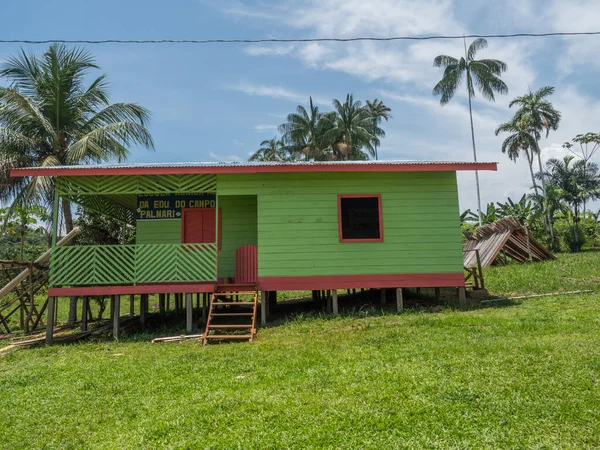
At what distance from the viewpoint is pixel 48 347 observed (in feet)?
31.7

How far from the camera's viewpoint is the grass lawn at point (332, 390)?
164 inches

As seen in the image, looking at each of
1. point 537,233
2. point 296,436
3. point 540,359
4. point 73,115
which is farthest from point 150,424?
point 537,233

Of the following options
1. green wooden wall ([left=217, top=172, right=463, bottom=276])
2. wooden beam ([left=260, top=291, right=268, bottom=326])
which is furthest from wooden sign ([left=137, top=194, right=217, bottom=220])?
wooden beam ([left=260, top=291, right=268, bottom=326])

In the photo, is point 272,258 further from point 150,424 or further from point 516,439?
point 516,439

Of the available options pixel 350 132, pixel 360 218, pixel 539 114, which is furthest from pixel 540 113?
pixel 360 218

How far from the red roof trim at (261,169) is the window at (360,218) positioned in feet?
2.83

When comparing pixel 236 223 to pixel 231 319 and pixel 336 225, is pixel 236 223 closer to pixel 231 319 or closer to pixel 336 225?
pixel 231 319

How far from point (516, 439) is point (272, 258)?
7636 mm

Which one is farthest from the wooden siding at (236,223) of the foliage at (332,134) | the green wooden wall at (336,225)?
the foliage at (332,134)

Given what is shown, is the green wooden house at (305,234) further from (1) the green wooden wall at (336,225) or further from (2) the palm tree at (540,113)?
(2) the palm tree at (540,113)

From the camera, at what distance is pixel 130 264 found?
10523mm

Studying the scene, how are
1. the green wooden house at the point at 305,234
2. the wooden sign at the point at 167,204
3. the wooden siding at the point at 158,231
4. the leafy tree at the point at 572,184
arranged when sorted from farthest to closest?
1. the leafy tree at the point at 572,184
2. the wooden sign at the point at 167,204
3. the wooden siding at the point at 158,231
4. the green wooden house at the point at 305,234

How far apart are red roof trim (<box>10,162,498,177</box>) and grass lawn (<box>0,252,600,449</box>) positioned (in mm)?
3771

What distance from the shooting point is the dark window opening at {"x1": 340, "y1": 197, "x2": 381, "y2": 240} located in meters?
11.2
